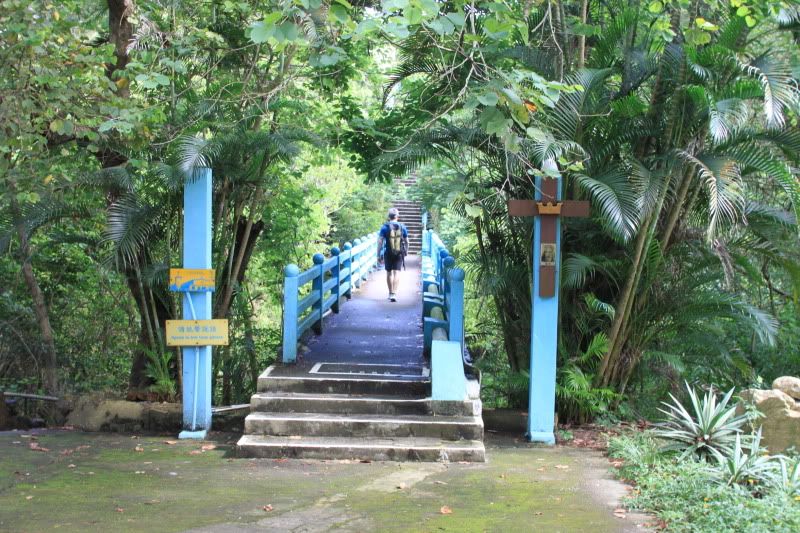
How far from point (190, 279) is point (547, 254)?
3.71 m

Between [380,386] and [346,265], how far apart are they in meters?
6.99

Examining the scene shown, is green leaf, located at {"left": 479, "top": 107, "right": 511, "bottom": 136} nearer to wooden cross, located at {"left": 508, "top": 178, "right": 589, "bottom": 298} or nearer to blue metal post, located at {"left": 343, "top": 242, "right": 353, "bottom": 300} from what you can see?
wooden cross, located at {"left": 508, "top": 178, "right": 589, "bottom": 298}

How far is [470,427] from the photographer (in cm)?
798

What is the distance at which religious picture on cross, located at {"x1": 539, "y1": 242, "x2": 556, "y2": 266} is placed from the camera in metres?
8.42

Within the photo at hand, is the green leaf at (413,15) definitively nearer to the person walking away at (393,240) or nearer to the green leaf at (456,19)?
the green leaf at (456,19)

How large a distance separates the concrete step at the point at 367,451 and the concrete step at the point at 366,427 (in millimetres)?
213

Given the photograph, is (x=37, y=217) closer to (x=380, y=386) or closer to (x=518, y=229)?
(x=380, y=386)

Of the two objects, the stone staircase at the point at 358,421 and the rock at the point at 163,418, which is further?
the rock at the point at 163,418

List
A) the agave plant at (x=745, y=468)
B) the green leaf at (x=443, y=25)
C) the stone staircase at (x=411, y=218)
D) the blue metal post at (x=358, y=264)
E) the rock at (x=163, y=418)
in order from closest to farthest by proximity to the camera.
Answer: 1. the green leaf at (x=443, y=25)
2. the agave plant at (x=745, y=468)
3. the rock at (x=163, y=418)
4. the blue metal post at (x=358, y=264)
5. the stone staircase at (x=411, y=218)

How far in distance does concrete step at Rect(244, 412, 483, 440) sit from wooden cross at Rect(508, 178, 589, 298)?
5.29ft

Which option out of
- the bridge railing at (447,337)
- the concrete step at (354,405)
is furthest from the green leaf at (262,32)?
the concrete step at (354,405)

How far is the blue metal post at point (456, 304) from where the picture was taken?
955 centimetres

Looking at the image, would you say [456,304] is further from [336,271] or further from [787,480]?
[336,271]

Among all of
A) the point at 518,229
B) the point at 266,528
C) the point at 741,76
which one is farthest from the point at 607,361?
the point at 266,528
